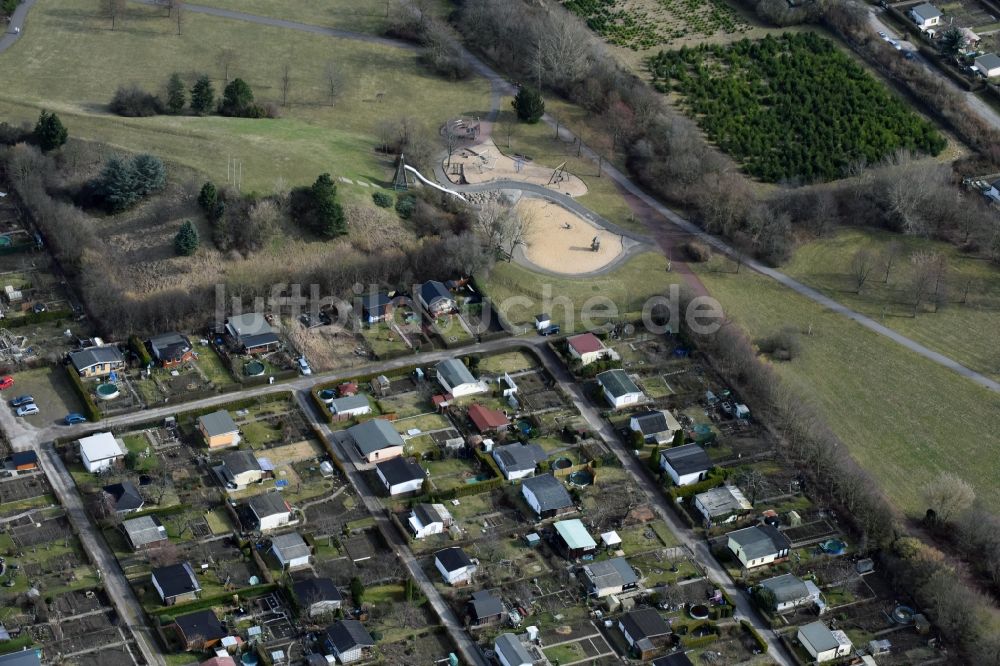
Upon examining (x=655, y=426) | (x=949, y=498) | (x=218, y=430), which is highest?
(x=949, y=498)

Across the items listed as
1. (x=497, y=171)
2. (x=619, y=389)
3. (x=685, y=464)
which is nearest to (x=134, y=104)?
(x=497, y=171)

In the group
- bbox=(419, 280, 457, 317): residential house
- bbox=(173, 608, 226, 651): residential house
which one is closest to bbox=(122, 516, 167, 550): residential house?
bbox=(173, 608, 226, 651): residential house

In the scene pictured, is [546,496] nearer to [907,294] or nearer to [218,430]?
[218,430]

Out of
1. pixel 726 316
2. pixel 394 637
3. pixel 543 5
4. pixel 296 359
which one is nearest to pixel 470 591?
pixel 394 637

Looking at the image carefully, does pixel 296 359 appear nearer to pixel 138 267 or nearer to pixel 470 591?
pixel 138 267

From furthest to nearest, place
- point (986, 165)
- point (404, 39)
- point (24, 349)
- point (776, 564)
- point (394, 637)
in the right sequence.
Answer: point (404, 39) → point (986, 165) → point (24, 349) → point (776, 564) → point (394, 637)

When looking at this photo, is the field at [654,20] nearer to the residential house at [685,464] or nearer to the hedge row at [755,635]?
the residential house at [685,464]
